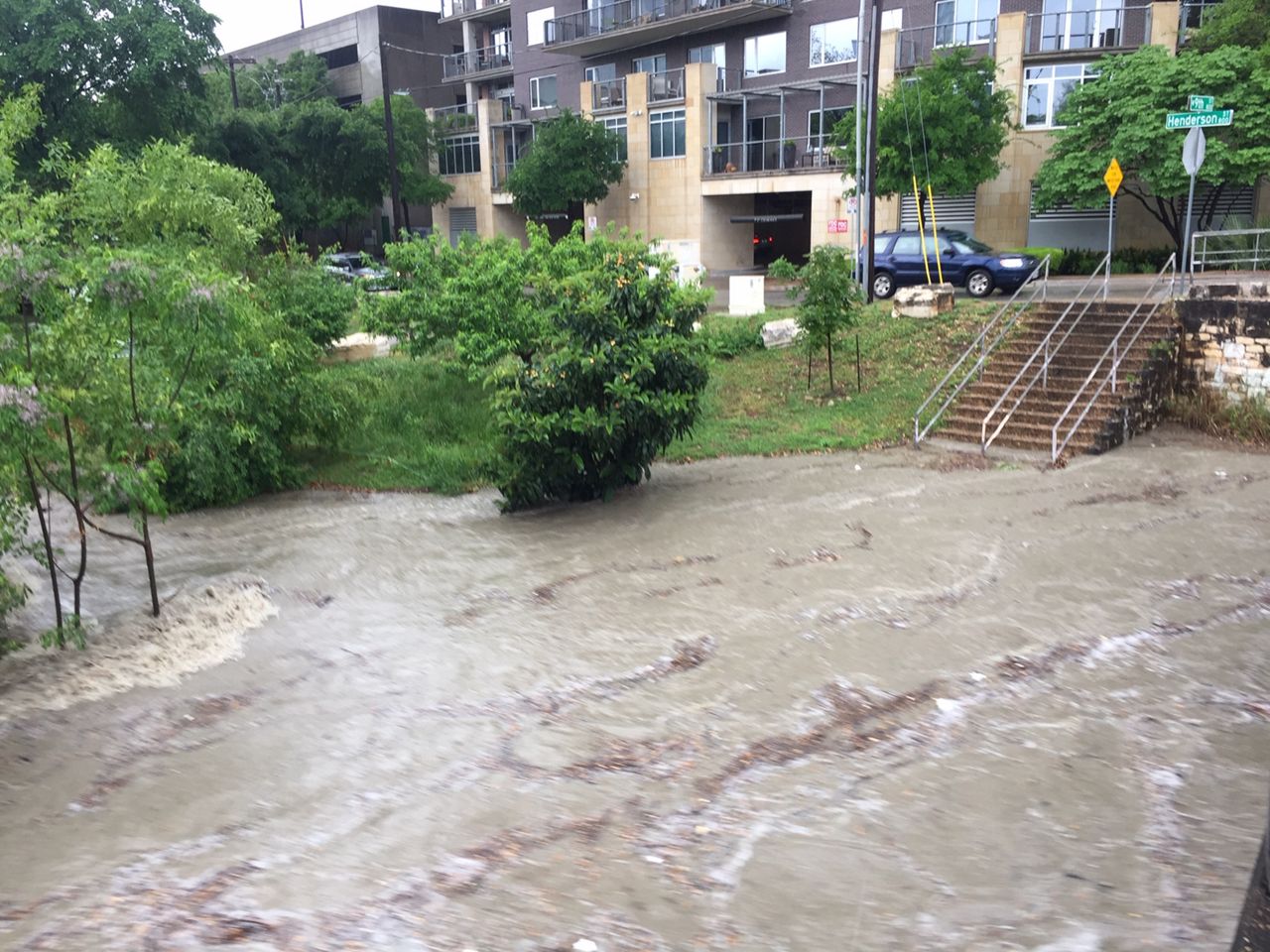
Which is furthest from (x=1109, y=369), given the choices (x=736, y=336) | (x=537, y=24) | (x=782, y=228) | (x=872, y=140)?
(x=537, y=24)

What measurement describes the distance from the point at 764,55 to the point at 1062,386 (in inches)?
1180

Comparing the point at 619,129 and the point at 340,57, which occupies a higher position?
the point at 340,57

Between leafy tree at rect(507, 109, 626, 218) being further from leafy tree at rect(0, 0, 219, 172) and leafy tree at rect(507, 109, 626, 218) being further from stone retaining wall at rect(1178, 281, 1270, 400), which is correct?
stone retaining wall at rect(1178, 281, 1270, 400)

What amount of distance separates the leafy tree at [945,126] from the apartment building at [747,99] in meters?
1.92

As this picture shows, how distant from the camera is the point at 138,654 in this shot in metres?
9.79

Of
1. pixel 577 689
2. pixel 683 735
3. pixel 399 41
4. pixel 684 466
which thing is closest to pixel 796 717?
pixel 683 735

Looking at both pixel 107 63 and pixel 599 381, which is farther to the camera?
pixel 107 63

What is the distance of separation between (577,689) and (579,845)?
2.47 m

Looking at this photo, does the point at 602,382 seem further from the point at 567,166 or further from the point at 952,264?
the point at 567,166

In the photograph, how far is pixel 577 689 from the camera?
332 inches

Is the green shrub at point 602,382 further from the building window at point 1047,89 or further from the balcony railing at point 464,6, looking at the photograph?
the balcony railing at point 464,6

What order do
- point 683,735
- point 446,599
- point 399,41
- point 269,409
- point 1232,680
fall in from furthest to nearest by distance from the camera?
point 399,41, point 269,409, point 446,599, point 1232,680, point 683,735

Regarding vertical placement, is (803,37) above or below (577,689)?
above

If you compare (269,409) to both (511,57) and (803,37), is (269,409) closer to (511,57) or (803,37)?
(803,37)
